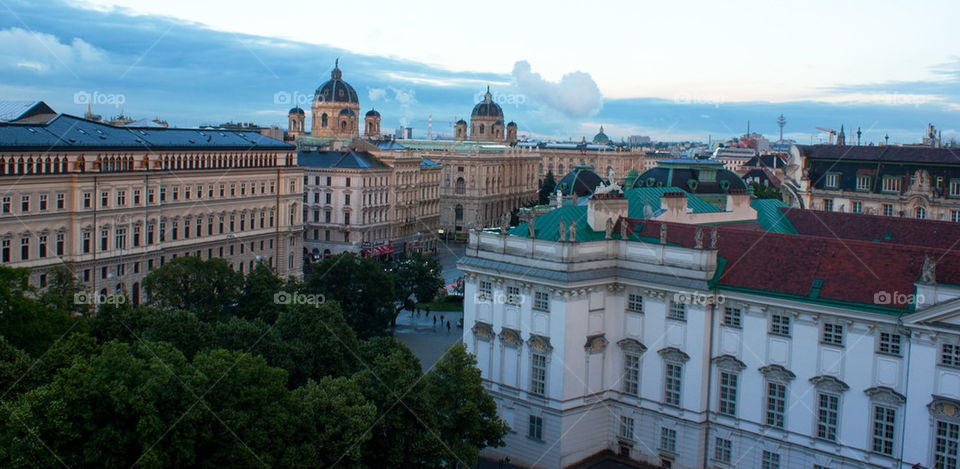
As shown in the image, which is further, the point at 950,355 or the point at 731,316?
the point at 731,316

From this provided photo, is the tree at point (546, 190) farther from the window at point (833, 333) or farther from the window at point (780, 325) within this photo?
the window at point (833, 333)

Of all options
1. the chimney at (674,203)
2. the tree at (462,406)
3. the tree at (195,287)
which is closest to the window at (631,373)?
the tree at (462,406)

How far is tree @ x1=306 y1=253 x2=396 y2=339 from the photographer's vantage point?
245 ft

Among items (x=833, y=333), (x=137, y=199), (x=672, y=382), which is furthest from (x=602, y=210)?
(x=137, y=199)

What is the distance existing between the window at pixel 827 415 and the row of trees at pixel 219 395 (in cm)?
1452

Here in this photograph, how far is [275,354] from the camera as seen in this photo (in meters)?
51.8

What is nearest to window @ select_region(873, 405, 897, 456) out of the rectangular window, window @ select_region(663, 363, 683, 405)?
the rectangular window

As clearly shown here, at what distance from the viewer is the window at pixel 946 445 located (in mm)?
43062

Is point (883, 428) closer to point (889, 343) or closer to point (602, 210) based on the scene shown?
point (889, 343)

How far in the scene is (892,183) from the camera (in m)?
95.2

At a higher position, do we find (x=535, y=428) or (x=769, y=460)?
(x=535, y=428)

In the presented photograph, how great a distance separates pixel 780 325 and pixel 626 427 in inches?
398

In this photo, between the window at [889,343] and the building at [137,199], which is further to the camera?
the building at [137,199]

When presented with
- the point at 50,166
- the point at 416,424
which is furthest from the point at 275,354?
the point at 50,166
